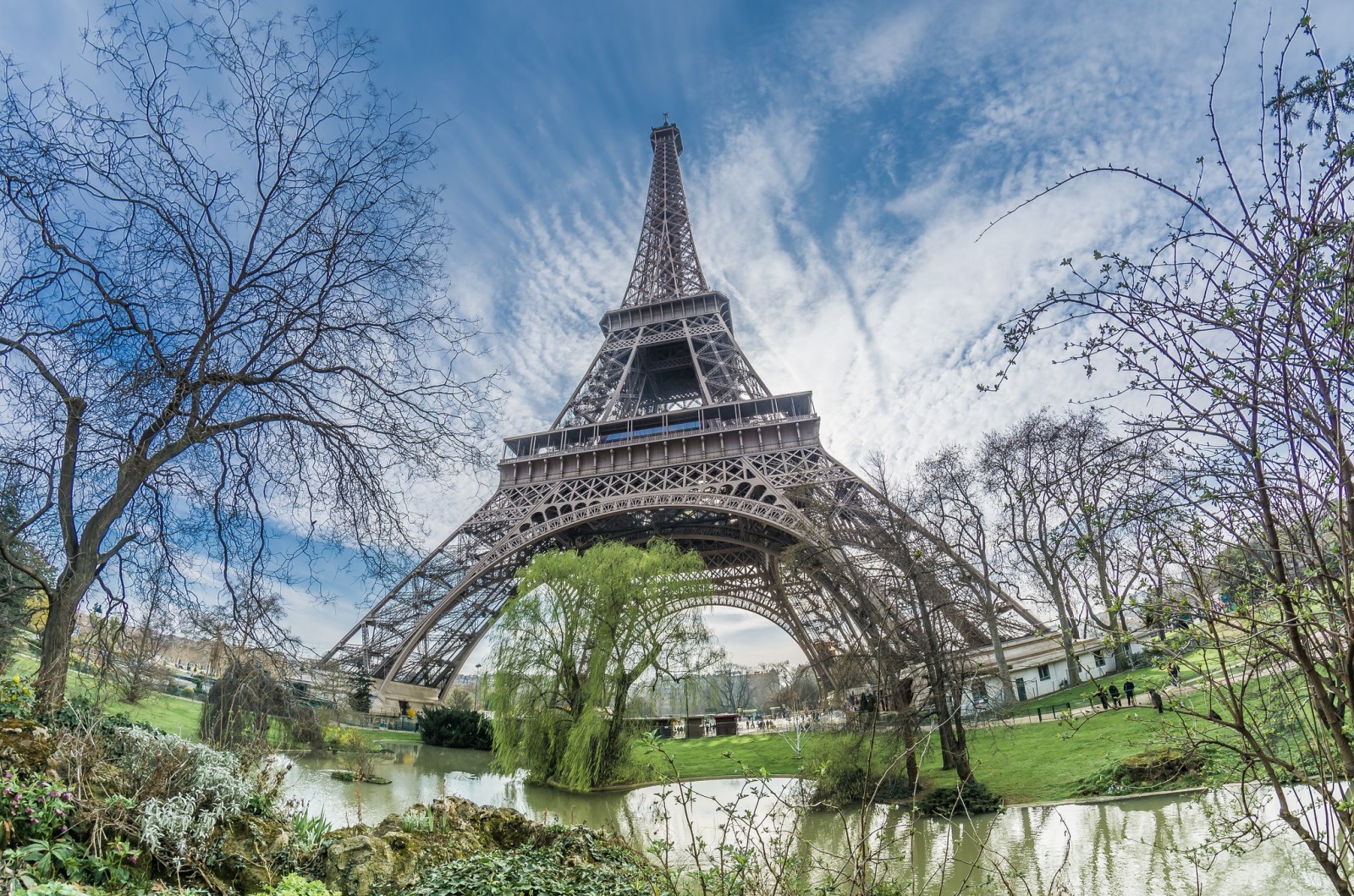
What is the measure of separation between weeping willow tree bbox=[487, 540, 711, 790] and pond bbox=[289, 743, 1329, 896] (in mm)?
1025

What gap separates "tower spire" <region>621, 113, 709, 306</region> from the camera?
37.9m

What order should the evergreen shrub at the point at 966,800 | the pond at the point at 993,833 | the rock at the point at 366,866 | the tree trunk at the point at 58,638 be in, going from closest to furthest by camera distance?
the tree trunk at the point at 58,638
the rock at the point at 366,866
the pond at the point at 993,833
the evergreen shrub at the point at 966,800

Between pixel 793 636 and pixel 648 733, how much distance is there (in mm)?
27150

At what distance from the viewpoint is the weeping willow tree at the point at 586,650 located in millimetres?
15664

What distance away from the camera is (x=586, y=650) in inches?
655

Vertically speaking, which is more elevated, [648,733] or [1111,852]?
[648,733]

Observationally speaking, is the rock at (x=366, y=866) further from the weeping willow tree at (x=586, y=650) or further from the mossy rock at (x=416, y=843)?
the weeping willow tree at (x=586, y=650)

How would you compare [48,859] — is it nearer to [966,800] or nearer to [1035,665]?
[966,800]

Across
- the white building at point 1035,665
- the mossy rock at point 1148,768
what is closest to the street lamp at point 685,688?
the white building at point 1035,665

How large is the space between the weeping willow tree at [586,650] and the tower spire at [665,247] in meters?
21.3

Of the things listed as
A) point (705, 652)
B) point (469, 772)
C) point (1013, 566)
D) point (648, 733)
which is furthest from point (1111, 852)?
point (469, 772)

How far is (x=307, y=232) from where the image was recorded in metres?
5.54

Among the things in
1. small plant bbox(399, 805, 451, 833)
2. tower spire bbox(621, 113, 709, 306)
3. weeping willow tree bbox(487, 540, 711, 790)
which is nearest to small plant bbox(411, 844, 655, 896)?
small plant bbox(399, 805, 451, 833)

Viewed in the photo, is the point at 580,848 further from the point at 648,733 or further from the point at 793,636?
the point at 793,636
